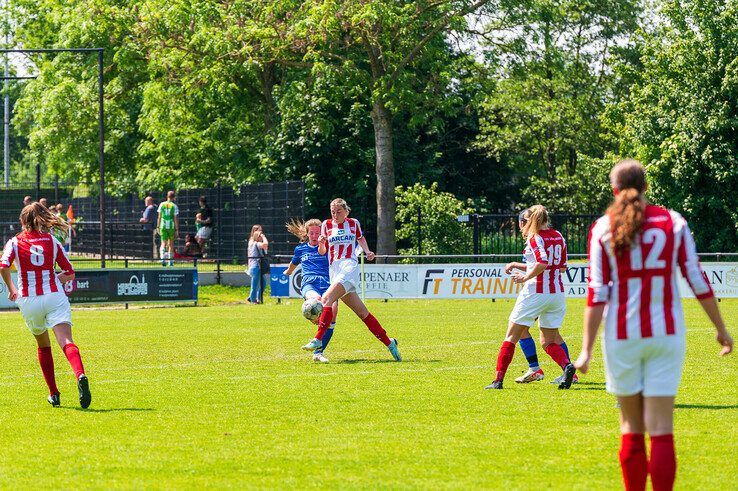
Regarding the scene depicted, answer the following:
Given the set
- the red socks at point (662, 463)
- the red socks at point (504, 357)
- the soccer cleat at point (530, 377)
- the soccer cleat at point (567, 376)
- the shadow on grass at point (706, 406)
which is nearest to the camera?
the red socks at point (662, 463)

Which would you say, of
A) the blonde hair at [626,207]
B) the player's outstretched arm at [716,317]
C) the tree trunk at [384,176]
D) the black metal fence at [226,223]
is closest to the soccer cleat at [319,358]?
the player's outstretched arm at [716,317]

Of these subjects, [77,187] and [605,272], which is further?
[77,187]

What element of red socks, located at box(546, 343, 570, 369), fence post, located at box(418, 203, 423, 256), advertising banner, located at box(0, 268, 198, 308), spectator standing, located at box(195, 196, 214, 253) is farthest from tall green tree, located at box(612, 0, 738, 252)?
red socks, located at box(546, 343, 570, 369)

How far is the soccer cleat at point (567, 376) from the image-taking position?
12.3 metres

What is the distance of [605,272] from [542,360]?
376 inches

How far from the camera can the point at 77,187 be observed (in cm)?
6988

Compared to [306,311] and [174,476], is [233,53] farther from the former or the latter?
[174,476]

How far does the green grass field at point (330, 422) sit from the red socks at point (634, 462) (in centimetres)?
110

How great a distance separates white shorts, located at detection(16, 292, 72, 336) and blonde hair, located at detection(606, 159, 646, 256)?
20.8ft

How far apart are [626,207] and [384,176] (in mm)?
30579

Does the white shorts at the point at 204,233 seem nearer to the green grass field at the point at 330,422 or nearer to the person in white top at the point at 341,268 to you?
the green grass field at the point at 330,422

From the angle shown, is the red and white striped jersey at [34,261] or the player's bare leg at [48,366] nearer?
the red and white striped jersey at [34,261]

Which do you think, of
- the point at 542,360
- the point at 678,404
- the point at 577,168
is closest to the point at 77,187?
the point at 577,168

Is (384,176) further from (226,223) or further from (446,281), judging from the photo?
(446,281)
